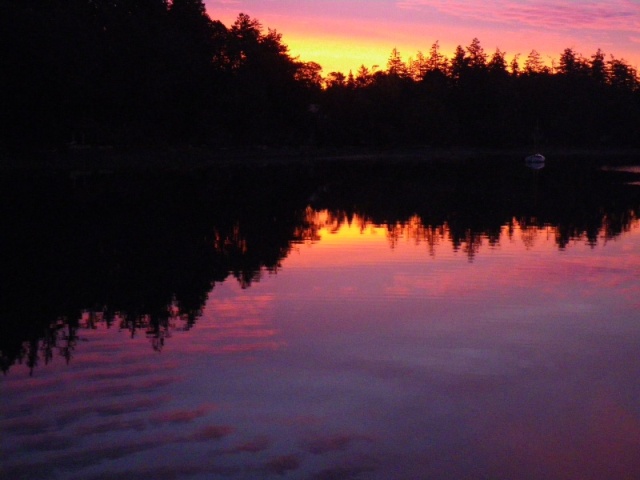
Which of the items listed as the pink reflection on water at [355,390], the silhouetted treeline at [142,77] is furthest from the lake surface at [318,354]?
the silhouetted treeline at [142,77]

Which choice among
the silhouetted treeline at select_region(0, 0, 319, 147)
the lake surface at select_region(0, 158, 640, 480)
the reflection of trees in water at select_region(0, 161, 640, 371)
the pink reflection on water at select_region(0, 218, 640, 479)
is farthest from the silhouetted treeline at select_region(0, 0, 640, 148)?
the pink reflection on water at select_region(0, 218, 640, 479)

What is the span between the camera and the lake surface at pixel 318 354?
8.21 m

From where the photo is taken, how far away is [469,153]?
13588cm

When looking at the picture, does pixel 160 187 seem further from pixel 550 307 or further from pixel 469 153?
pixel 469 153

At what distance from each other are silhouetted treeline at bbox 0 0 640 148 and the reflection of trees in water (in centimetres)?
1485

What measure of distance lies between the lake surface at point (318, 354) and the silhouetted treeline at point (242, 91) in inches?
1610

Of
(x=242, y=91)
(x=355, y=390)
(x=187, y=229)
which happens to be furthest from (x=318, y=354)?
(x=242, y=91)

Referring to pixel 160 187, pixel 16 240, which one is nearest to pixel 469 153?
pixel 160 187

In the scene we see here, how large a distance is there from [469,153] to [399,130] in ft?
38.8

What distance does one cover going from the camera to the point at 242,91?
331 feet

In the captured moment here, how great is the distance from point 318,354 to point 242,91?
91.5 m

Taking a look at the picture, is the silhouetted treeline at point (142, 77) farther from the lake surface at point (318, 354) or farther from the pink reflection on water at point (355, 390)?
the pink reflection on water at point (355, 390)

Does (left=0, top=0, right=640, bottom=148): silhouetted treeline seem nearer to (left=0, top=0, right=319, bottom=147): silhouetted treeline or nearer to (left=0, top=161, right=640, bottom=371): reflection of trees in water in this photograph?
(left=0, top=0, right=319, bottom=147): silhouetted treeline

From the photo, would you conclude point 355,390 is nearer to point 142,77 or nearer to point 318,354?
point 318,354
